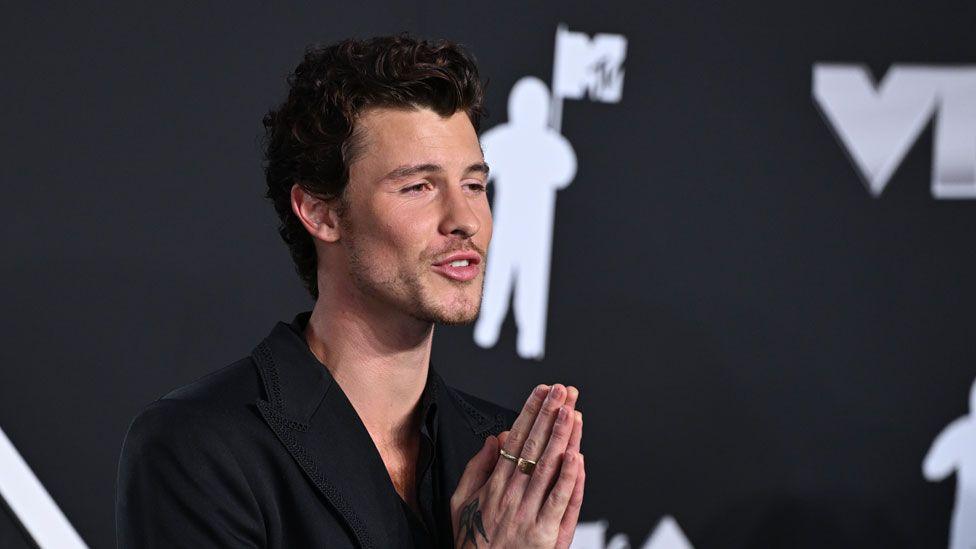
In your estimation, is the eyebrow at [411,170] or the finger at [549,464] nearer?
the finger at [549,464]

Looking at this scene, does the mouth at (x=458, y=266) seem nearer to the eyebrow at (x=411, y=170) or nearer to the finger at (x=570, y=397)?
the eyebrow at (x=411, y=170)

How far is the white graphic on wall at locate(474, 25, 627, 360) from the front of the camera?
2439mm

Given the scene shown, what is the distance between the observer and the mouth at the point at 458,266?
152 centimetres

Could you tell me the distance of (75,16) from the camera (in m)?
2.15

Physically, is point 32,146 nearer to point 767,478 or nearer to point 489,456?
point 489,456

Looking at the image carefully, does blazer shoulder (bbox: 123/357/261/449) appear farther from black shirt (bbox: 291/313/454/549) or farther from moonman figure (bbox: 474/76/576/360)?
moonman figure (bbox: 474/76/576/360)

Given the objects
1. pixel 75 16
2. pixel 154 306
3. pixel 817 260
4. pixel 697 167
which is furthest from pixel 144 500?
pixel 817 260

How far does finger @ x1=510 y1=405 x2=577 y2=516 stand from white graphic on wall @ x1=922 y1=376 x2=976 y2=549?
157 centimetres

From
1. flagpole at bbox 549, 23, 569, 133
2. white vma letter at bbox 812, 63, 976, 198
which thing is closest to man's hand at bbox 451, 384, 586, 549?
flagpole at bbox 549, 23, 569, 133

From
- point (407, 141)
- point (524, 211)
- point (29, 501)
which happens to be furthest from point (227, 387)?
point (524, 211)

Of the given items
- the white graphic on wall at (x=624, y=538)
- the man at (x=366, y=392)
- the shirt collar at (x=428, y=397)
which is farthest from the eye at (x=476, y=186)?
the white graphic on wall at (x=624, y=538)

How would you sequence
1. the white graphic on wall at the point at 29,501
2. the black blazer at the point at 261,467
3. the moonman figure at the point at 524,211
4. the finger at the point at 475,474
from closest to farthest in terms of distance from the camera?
the black blazer at the point at 261,467 → the finger at the point at 475,474 → the white graphic on wall at the point at 29,501 → the moonman figure at the point at 524,211

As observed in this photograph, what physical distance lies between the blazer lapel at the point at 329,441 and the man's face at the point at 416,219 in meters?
0.14

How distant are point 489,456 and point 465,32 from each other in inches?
46.8
